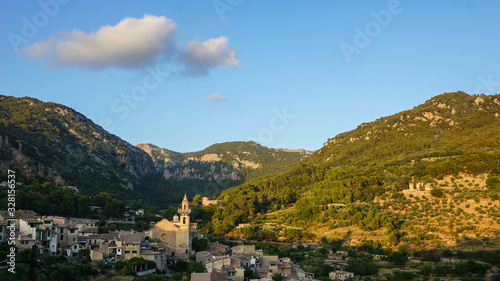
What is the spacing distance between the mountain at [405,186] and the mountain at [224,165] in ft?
160

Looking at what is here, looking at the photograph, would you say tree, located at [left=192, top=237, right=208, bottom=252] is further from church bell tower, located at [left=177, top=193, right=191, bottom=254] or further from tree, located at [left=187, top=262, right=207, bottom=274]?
tree, located at [left=187, top=262, right=207, bottom=274]

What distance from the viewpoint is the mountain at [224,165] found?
149 metres

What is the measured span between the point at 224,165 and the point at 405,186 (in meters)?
103

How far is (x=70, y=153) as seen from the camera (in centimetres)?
9081

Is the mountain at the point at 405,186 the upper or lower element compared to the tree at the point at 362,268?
upper

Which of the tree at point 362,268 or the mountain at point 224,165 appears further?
the mountain at point 224,165

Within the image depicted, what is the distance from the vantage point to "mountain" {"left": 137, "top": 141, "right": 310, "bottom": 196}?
149413 mm

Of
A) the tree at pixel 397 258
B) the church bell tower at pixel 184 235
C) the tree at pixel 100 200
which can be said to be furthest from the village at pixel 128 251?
the tree at pixel 100 200

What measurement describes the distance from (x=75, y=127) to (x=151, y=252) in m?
80.2

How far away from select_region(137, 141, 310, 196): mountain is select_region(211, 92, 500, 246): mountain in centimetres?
4867

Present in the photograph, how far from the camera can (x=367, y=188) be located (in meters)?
69.1

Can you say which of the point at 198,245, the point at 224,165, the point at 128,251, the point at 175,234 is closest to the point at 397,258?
the point at 198,245

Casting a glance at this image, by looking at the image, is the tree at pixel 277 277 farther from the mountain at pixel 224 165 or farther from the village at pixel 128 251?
the mountain at pixel 224 165

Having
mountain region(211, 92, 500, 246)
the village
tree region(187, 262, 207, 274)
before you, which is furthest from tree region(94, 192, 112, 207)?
tree region(187, 262, 207, 274)
